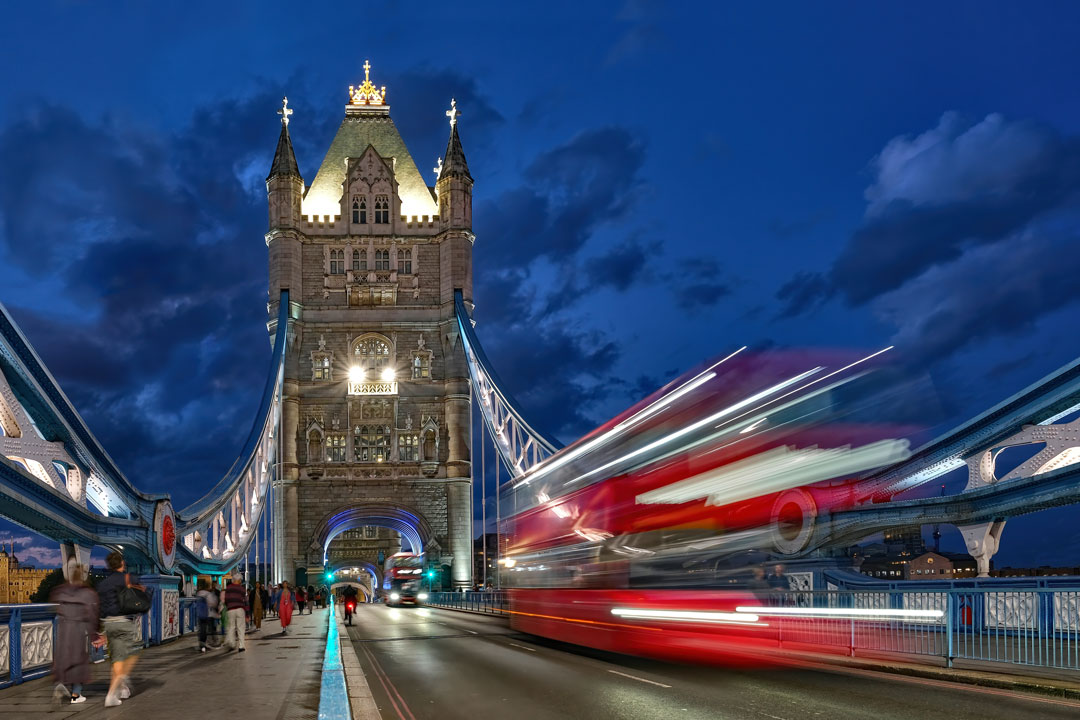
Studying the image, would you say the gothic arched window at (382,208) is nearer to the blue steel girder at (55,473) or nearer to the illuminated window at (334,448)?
the illuminated window at (334,448)

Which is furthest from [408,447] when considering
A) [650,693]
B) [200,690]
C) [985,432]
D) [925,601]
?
[650,693]

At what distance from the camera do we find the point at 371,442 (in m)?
67.7

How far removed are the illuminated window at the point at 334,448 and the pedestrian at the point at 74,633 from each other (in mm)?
55942

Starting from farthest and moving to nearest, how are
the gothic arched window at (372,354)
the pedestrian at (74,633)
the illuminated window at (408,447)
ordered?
the gothic arched window at (372,354)
the illuminated window at (408,447)
the pedestrian at (74,633)

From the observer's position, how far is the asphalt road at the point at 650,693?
11242 millimetres

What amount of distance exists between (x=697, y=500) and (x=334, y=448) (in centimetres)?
5378

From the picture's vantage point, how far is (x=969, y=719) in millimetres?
10734

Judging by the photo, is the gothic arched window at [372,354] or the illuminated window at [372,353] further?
the illuminated window at [372,353]

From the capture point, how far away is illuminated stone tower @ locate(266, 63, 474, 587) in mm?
65812

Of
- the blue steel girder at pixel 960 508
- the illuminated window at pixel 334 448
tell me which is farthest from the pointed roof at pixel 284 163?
the blue steel girder at pixel 960 508

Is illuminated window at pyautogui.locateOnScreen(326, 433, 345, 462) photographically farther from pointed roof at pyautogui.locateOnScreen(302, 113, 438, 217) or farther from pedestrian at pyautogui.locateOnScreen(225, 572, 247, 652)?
pedestrian at pyautogui.locateOnScreen(225, 572, 247, 652)

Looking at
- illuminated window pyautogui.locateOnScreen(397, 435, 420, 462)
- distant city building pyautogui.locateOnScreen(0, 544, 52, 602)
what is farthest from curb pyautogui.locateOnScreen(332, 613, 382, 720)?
distant city building pyautogui.locateOnScreen(0, 544, 52, 602)

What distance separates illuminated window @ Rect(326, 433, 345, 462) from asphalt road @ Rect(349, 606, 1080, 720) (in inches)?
1927

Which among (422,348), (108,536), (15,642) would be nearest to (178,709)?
(15,642)
